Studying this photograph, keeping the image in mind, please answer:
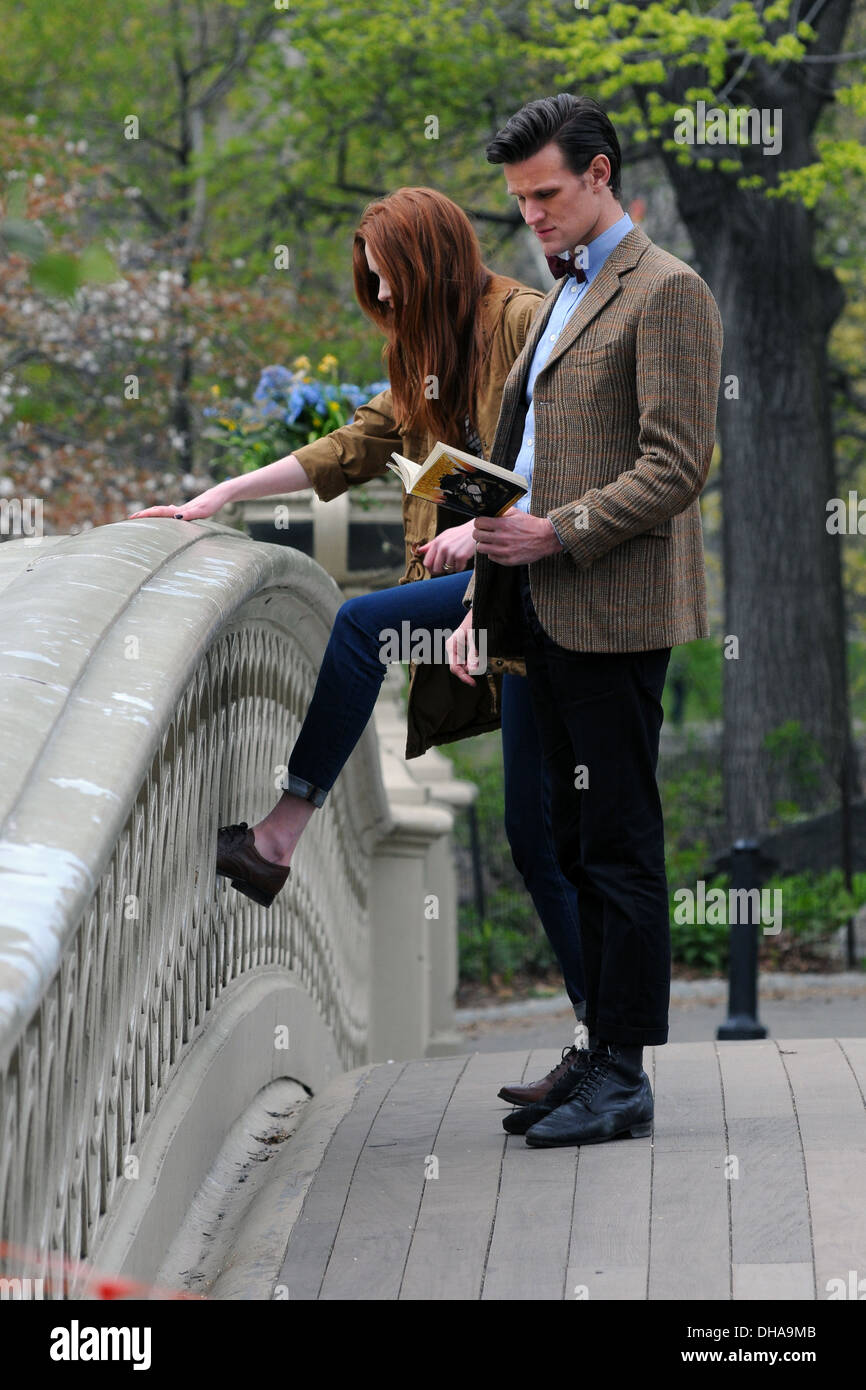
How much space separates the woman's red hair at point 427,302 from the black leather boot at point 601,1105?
1341mm

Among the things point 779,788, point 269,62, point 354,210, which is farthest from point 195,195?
point 779,788

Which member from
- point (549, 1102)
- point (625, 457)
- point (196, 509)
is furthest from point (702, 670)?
point (625, 457)

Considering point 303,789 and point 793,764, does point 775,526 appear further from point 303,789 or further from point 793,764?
point 303,789

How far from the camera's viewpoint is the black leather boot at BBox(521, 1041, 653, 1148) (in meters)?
3.13

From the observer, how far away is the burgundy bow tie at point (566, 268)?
3017 mm

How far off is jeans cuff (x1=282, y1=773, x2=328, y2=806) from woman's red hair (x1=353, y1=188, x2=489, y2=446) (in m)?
0.80

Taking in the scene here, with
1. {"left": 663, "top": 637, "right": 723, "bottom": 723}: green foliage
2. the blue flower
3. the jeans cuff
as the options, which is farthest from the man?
{"left": 663, "top": 637, "right": 723, "bottom": 723}: green foliage

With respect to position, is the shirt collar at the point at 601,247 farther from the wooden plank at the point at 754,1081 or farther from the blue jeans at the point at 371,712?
the wooden plank at the point at 754,1081

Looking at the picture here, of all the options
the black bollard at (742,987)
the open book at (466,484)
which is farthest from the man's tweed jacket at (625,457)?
the black bollard at (742,987)

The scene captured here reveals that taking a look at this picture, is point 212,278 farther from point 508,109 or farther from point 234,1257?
point 234,1257

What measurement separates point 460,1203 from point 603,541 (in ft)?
4.00

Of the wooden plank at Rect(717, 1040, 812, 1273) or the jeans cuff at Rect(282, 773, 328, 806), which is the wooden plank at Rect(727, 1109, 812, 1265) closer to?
the wooden plank at Rect(717, 1040, 812, 1273)

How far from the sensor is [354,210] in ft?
48.4
